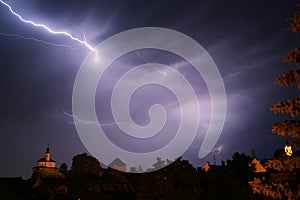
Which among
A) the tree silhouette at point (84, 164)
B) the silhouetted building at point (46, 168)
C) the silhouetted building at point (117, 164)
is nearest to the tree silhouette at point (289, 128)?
the silhouetted building at point (117, 164)

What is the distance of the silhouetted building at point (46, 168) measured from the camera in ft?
291

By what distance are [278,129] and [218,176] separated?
13.4m

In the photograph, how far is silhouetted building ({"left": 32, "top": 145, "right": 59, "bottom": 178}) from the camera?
291 ft

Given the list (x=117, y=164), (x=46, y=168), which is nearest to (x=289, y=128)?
(x=117, y=164)

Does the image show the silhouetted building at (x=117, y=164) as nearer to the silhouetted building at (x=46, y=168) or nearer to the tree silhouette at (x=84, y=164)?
the tree silhouette at (x=84, y=164)

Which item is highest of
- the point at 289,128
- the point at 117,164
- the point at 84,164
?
the point at 84,164

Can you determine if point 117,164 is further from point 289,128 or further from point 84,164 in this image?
point 289,128

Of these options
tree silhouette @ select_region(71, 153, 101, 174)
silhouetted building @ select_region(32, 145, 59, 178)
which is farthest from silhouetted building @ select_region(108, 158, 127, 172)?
silhouetted building @ select_region(32, 145, 59, 178)

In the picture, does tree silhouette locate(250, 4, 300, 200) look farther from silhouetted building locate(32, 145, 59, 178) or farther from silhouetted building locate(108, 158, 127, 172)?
silhouetted building locate(32, 145, 59, 178)

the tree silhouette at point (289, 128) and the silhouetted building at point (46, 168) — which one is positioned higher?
the silhouetted building at point (46, 168)

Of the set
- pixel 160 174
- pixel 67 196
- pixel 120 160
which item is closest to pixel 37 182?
pixel 67 196

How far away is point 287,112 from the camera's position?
9.62 m

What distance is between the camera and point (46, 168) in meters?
91.1

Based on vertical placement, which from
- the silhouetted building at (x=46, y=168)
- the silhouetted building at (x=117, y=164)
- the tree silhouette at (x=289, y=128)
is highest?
the silhouetted building at (x=46, y=168)
